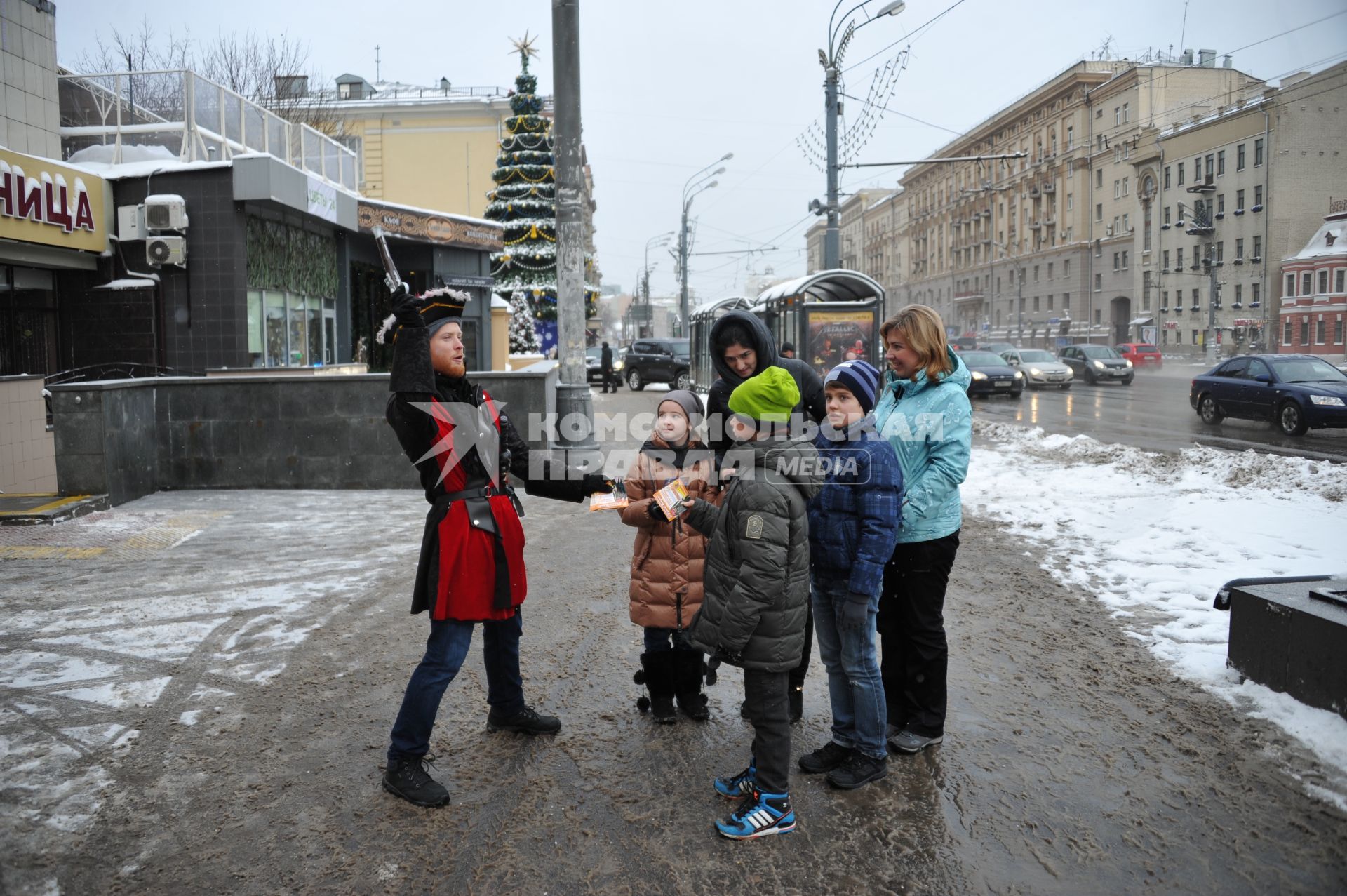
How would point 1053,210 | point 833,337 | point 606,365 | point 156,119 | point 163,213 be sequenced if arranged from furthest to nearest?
point 1053,210 → point 606,365 → point 833,337 → point 156,119 → point 163,213

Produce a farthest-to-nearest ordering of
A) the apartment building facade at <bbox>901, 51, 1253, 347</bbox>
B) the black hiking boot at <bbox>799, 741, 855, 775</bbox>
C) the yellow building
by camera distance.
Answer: the apartment building facade at <bbox>901, 51, 1253, 347</bbox> < the yellow building < the black hiking boot at <bbox>799, 741, 855, 775</bbox>

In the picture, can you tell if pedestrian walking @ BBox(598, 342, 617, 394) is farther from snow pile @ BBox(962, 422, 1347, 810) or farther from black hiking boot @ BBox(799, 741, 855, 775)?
black hiking boot @ BBox(799, 741, 855, 775)

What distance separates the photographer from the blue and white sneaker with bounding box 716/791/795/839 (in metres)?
3.32

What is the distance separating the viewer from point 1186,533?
25.2ft

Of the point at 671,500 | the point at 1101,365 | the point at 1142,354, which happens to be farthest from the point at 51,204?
the point at 1142,354

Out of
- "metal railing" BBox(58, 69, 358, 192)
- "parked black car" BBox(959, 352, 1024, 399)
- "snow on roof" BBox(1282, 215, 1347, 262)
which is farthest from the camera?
"parked black car" BBox(959, 352, 1024, 399)

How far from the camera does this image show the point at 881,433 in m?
4.03

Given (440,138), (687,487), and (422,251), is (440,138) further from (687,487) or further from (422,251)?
(687,487)

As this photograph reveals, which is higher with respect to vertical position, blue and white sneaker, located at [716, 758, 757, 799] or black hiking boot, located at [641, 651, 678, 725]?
black hiking boot, located at [641, 651, 678, 725]

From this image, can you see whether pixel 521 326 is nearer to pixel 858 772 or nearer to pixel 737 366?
pixel 737 366

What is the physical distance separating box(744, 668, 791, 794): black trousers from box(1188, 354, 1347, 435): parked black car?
1673 centimetres

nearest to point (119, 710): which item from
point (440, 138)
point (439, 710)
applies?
point (439, 710)

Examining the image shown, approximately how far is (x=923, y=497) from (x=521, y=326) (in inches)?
1179

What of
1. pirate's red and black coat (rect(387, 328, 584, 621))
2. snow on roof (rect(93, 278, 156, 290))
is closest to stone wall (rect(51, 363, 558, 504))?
snow on roof (rect(93, 278, 156, 290))
